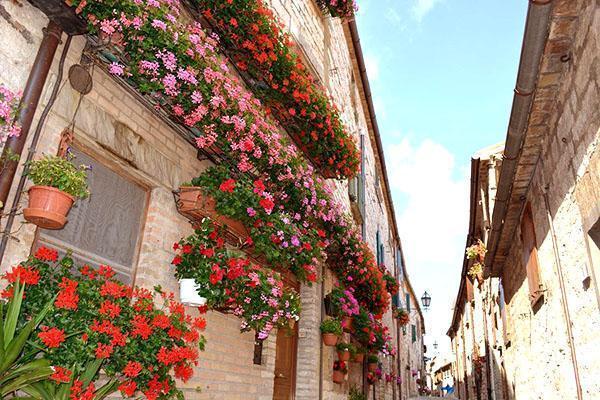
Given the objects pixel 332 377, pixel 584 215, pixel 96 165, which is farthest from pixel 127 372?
pixel 332 377

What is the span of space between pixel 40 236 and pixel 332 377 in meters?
6.14

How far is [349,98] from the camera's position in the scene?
41.5 feet

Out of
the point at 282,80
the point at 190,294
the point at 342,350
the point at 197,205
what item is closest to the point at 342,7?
the point at 282,80

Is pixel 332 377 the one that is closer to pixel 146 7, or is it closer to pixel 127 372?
pixel 127 372

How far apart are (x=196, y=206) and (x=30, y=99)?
1704mm

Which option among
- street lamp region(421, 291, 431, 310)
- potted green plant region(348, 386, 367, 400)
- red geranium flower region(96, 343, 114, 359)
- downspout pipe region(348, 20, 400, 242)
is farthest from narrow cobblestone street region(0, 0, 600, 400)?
street lamp region(421, 291, 431, 310)

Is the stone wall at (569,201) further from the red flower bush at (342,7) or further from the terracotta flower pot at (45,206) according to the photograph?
the red flower bush at (342,7)

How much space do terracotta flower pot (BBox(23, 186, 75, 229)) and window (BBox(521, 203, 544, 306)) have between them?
17.9ft

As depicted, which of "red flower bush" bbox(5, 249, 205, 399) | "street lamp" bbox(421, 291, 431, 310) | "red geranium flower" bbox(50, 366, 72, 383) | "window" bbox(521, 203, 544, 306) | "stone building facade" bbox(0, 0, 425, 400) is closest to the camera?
"red geranium flower" bbox(50, 366, 72, 383)

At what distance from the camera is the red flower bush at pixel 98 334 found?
98.1 inches

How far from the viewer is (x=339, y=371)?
8.28 m

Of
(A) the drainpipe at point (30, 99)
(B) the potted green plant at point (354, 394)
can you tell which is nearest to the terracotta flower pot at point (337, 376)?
(B) the potted green plant at point (354, 394)

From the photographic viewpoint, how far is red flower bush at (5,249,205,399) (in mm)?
2492

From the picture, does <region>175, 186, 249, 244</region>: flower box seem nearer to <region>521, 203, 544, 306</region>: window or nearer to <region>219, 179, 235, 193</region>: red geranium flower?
<region>219, 179, 235, 193</region>: red geranium flower
